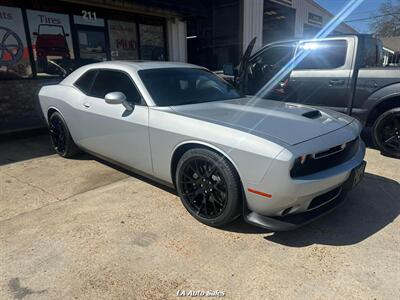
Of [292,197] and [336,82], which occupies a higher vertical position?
[336,82]

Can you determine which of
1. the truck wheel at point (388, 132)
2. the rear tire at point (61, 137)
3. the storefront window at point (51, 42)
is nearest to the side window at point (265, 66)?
the truck wheel at point (388, 132)

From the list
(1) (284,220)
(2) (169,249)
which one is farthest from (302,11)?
(2) (169,249)

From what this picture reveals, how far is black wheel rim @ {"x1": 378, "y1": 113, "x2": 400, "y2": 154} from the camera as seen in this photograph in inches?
190

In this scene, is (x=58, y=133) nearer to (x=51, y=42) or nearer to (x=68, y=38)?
(x=51, y=42)

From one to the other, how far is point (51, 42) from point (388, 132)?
24.5ft

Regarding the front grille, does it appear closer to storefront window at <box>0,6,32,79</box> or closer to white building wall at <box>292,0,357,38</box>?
storefront window at <box>0,6,32,79</box>

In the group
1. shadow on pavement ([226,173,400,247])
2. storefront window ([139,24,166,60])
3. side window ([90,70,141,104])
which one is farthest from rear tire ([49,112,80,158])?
storefront window ([139,24,166,60])

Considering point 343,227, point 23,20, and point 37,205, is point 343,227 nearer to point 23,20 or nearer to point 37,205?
point 37,205

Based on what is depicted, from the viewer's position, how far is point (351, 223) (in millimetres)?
3047

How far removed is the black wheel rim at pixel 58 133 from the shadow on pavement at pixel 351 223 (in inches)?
123

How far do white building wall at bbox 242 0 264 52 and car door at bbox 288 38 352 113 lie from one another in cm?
899

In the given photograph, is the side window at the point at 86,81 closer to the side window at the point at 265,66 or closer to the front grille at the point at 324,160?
the front grille at the point at 324,160

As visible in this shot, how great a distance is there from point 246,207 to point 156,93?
159 cm

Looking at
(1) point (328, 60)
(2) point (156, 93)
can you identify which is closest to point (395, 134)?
(1) point (328, 60)
